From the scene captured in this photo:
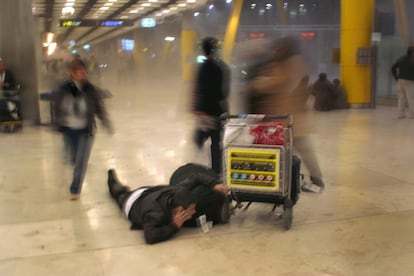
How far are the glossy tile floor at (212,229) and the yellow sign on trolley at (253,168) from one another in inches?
16.9

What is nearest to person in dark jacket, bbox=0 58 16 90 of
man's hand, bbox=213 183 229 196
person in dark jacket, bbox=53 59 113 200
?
person in dark jacket, bbox=53 59 113 200

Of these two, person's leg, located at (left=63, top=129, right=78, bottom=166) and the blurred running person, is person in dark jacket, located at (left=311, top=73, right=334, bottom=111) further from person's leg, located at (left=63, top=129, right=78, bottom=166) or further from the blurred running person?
person's leg, located at (left=63, top=129, right=78, bottom=166)

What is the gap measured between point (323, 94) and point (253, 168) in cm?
1018

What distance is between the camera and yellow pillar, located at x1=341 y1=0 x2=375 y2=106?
14.5m

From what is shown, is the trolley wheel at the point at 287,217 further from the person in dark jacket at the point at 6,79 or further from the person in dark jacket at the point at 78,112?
the person in dark jacket at the point at 6,79

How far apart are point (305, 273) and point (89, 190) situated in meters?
3.24

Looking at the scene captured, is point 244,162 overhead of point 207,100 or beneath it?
beneath

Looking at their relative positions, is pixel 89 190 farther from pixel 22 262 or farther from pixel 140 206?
pixel 22 262

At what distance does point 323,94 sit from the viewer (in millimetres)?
14234

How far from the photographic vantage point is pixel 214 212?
4.65m

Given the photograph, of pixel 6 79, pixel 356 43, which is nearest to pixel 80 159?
pixel 6 79

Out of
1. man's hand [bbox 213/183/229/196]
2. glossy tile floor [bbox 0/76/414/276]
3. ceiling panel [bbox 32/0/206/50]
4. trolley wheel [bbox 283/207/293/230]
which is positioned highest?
ceiling panel [bbox 32/0/206/50]

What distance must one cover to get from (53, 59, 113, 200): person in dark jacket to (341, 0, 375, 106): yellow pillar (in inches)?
415

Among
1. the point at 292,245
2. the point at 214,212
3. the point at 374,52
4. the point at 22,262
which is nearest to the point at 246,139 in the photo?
the point at 214,212
